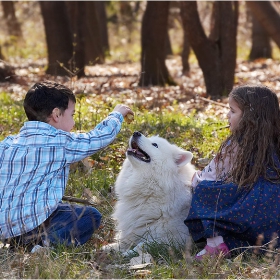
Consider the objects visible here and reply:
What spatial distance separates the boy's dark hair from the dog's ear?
3.62ft

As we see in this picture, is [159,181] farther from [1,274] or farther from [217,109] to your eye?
[217,109]

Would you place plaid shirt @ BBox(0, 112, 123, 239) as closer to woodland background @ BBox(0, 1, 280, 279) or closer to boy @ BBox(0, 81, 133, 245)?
boy @ BBox(0, 81, 133, 245)

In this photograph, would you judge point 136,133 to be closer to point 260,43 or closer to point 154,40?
point 154,40

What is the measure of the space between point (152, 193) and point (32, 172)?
42.1 inches

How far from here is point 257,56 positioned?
72.9 ft

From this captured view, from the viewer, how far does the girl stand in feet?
13.9

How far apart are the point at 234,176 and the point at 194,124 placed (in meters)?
3.52

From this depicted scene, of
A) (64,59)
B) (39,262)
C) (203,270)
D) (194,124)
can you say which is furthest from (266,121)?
(64,59)

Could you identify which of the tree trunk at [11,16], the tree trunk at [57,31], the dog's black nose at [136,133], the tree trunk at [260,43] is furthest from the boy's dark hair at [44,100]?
the tree trunk at [11,16]

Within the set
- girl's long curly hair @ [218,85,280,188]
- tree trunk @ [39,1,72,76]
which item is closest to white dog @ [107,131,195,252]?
girl's long curly hair @ [218,85,280,188]

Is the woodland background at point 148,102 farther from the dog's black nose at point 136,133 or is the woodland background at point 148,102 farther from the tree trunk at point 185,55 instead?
the dog's black nose at point 136,133

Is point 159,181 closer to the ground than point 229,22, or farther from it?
closer to the ground

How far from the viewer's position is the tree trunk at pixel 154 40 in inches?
493

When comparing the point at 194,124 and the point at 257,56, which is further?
the point at 257,56
